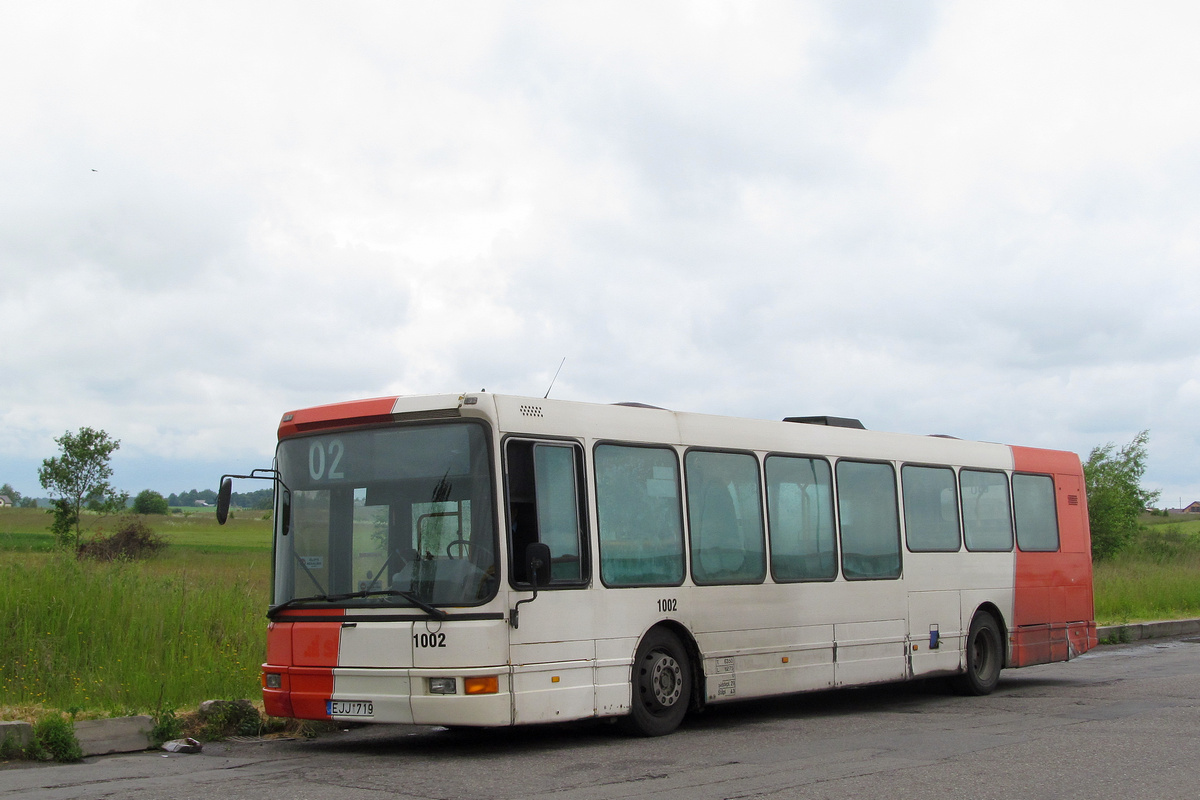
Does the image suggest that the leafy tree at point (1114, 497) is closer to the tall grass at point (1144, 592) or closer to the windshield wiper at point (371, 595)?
the tall grass at point (1144, 592)

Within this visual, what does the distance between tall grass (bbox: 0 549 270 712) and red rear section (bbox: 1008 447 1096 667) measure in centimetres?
936

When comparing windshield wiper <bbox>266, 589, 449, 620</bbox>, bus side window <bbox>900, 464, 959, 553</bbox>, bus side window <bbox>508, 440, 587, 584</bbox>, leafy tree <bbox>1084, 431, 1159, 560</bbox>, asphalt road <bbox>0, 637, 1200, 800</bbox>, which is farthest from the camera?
leafy tree <bbox>1084, 431, 1159, 560</bbox>

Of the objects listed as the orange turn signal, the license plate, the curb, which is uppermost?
the orange turn signal

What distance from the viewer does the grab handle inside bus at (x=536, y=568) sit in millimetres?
9164

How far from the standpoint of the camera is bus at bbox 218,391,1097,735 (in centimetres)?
926

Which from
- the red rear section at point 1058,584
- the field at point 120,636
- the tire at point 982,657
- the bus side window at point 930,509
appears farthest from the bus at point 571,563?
the red rear section at point 1058,584

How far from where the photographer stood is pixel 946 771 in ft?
27.8

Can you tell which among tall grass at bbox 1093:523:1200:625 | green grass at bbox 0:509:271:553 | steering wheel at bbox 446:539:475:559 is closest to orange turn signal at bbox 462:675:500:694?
steering wheel at bbox 446:539:475:559

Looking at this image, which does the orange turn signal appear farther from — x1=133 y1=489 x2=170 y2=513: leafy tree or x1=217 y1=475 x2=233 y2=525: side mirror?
x1=133 y1=489 x2=170 y2=513: leafy tree

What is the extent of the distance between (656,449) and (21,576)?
288 inches

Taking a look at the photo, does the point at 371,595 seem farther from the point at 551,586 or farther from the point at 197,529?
the point at 197,529

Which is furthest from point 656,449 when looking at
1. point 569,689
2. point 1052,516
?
point 1052,516

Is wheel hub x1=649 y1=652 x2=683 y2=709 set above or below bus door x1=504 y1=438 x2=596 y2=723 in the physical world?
below

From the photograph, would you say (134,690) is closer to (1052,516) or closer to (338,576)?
(338,576)
